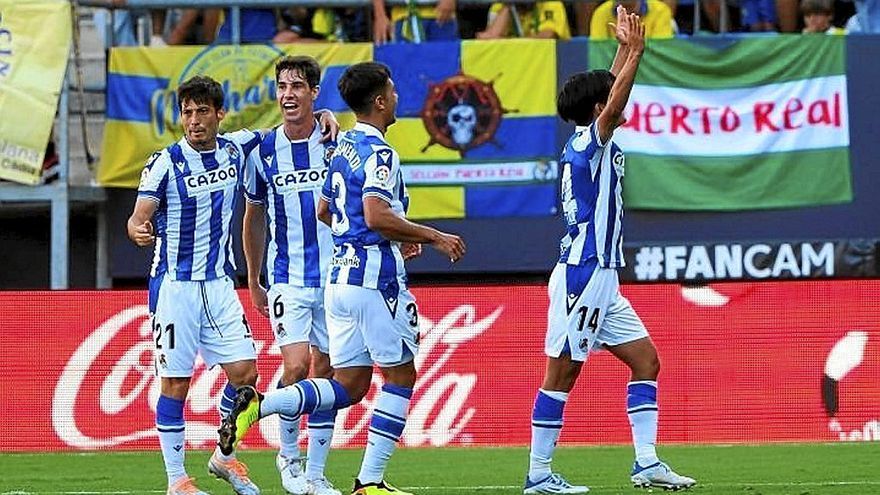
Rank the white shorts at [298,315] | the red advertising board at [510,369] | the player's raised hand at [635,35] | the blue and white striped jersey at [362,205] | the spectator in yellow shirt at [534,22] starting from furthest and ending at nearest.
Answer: the spectator in yellow shirt at [534,22] < the red advertising board at [510,369] < the white shorts at [298,315] < the player's raised hand at [635,35] < the blue and white striped jersey at [362,205]

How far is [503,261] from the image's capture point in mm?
18078

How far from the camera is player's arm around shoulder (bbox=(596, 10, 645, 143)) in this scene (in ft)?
32.5

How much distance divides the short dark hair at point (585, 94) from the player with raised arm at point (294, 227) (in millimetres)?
1516

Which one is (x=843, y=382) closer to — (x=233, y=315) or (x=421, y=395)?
(x=421, y=395)

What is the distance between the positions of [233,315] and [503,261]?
769 cm

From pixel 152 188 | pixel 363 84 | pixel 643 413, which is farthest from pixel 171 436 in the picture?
pixel 643 413

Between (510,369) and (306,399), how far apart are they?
20.1ft

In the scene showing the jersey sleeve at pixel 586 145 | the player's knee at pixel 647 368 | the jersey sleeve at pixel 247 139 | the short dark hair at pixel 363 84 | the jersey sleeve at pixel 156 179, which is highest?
the short dark hair at pixel 363 84

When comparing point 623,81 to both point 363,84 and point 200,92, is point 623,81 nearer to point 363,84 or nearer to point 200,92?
point 363,84

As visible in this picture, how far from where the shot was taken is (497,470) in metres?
12.6

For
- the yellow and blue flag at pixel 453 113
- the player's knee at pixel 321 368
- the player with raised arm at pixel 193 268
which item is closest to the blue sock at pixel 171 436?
the player with raised arm at pixel 193 268

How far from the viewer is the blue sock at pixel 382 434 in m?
9.56

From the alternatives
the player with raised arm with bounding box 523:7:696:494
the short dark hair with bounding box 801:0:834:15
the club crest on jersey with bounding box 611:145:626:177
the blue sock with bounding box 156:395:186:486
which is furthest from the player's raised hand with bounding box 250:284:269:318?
the short dark hair with bounding box 801:0:834:15

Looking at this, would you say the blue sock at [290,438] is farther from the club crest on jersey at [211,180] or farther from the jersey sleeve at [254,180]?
the club crest on jersey at [211,180]
